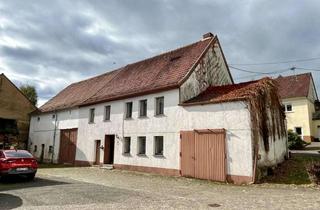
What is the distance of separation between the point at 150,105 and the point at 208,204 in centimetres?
1120

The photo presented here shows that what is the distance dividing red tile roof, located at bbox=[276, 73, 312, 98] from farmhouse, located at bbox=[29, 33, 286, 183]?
16.5 m

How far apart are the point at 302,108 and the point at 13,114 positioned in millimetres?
34698

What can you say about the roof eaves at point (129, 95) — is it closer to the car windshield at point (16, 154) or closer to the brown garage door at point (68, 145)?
the brown garage door at point (68, 145)

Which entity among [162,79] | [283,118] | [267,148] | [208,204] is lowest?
[208,204]

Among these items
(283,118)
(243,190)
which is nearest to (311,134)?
(283,118)

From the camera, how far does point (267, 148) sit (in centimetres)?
1664

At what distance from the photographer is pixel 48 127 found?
101 ft

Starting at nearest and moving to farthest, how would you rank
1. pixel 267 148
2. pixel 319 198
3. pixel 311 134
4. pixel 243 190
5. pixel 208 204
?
pixel 208 204
pixel 319 198
pixel 243 190
pixel 267 148
pixel 311 134

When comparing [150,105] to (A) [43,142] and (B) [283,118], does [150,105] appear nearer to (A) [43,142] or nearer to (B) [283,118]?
(B) [283,118]

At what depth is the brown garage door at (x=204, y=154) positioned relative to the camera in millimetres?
15398

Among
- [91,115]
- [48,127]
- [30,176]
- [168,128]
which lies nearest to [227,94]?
[168,128]

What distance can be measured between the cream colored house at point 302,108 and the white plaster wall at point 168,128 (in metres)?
24.0

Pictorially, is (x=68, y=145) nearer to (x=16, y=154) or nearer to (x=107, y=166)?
(x=107, y=166)

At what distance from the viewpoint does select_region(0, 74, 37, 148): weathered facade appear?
32344mm
